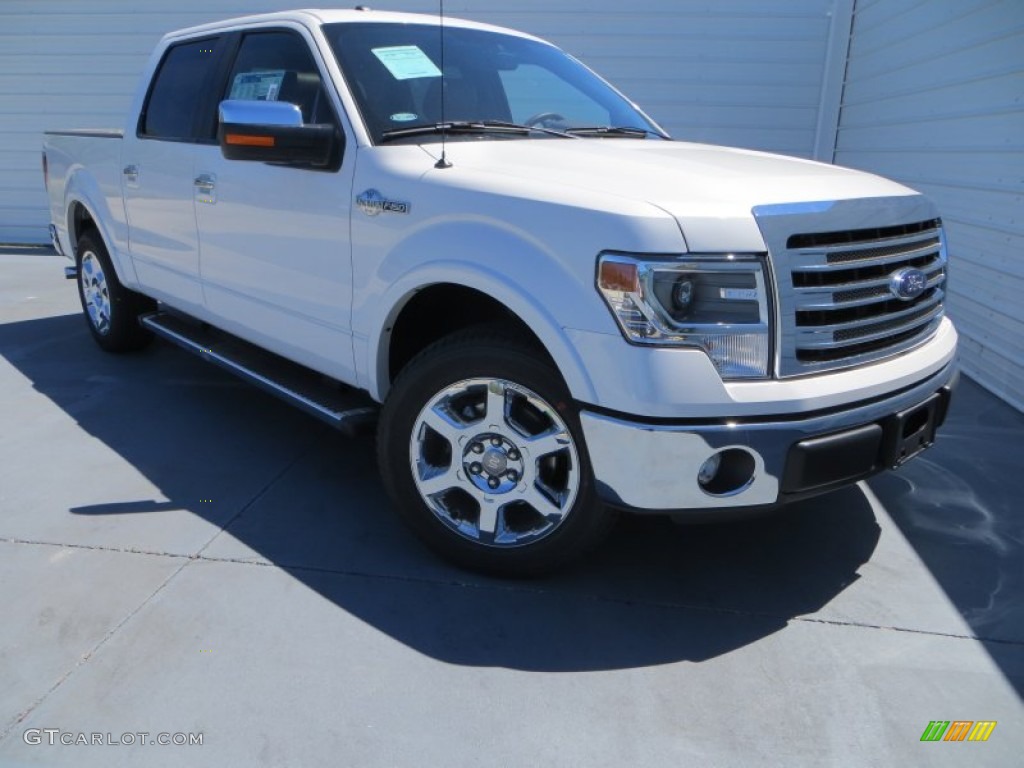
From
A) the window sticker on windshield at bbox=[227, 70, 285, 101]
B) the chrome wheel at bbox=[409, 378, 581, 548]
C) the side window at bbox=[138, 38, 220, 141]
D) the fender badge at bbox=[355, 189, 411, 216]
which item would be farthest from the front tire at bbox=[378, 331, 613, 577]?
the side window at bbox=[138, 38, 220, 141]

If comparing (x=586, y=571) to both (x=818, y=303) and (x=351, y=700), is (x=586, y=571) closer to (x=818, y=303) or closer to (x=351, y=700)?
(x=351, y=700)

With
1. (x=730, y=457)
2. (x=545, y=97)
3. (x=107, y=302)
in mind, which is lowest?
(x=107, y=302)

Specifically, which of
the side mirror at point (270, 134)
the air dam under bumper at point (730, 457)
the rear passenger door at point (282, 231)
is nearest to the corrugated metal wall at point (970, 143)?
the air dam under bumper at point (730, 457)

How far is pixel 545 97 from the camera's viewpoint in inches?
156

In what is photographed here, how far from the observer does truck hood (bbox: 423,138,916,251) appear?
92.9 inches

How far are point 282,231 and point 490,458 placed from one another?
144 centimetres

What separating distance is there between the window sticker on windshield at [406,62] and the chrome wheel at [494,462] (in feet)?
4.68

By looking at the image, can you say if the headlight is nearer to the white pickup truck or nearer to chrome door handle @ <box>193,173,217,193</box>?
the white pickup truck

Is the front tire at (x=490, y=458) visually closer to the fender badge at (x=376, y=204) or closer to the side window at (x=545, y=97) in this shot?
the fender badge at (x=376, y=204)

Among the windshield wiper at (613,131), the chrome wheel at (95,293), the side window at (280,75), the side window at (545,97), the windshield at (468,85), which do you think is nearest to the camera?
the windshield at (468,85)

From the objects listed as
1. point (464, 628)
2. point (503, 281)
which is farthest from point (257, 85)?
point (464, 628)

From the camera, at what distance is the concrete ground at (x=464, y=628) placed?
223cm

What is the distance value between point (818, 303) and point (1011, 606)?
139 centimetres

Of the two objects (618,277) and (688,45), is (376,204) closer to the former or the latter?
(618,277)
